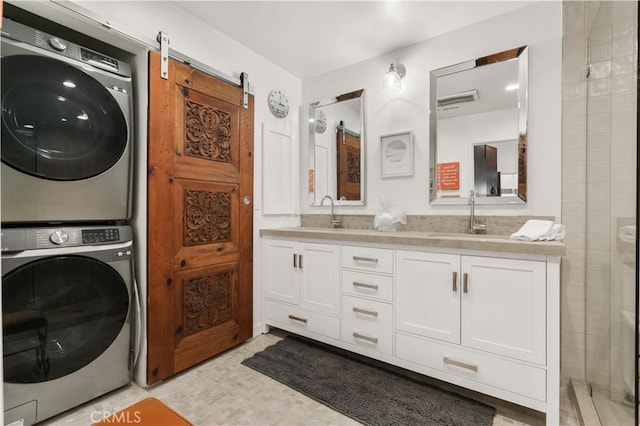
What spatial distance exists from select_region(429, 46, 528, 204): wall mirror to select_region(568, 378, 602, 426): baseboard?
45.8 inches

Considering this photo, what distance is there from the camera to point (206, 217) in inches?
86.5

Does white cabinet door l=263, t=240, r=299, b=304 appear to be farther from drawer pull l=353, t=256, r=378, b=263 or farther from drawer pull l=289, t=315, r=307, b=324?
drawer pull l=353, t=256, r=378, b=263

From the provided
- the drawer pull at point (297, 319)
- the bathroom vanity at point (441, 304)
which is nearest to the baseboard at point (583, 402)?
the bathroom vanity at point (441, 304)

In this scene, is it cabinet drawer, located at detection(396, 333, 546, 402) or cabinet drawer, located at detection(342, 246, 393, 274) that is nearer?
cabinet drawer, located at detection(396, 333, 546, 402)

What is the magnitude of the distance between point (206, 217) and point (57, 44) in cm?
121

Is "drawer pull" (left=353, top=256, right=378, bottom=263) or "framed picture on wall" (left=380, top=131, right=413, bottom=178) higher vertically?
"framed picture on wall" (left=380, top=131, right=413, bottom=178)

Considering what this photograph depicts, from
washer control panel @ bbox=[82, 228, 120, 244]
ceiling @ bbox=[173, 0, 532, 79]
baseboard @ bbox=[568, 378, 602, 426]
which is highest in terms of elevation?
ceiling @ bbox=[173, 0, 532, 79]

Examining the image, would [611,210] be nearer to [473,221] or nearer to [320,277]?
[473,221]

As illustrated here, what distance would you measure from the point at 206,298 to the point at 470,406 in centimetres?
178

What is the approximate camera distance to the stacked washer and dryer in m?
1.43

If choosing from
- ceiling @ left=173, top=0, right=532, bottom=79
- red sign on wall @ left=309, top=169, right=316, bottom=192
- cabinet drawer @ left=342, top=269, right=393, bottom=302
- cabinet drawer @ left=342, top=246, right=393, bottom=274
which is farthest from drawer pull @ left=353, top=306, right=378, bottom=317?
ceiling @ left=173, top=0, right=532, bottom=79

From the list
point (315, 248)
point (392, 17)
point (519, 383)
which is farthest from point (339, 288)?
point (392, 17)

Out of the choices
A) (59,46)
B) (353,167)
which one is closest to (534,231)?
(353,167)

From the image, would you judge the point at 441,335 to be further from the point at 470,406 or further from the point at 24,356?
the point at 24,356
